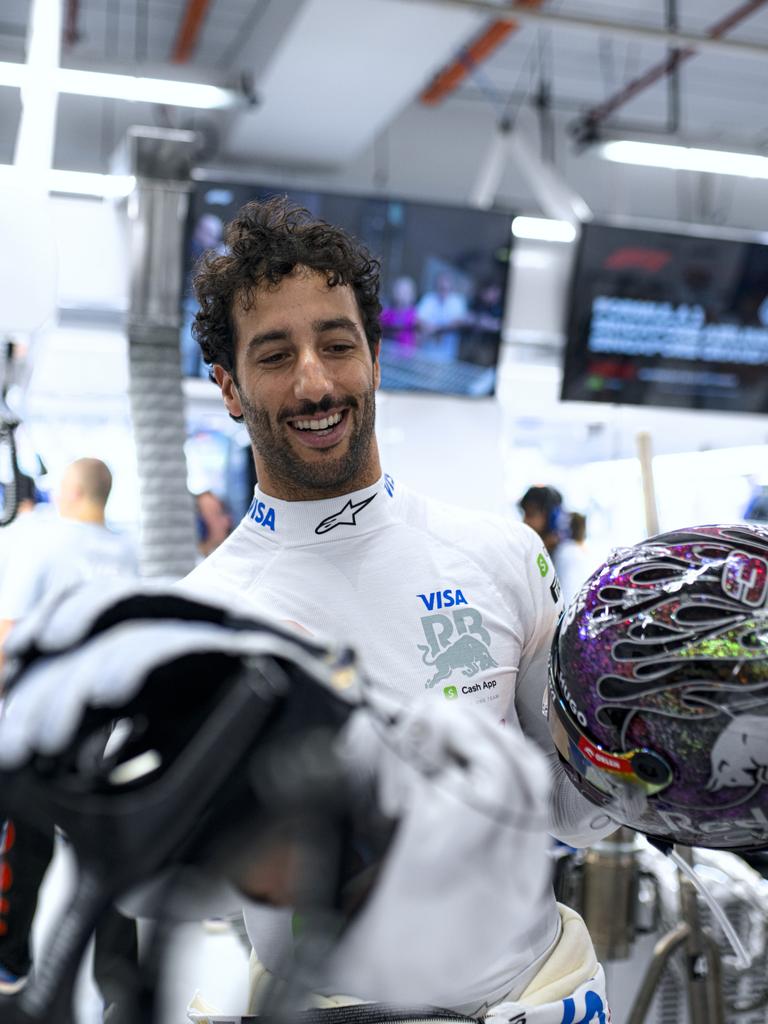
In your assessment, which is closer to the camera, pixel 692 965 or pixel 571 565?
pixel 692 965

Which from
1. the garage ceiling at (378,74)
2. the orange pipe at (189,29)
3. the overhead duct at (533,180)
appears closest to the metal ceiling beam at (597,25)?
the garage ceiling at (378,74)

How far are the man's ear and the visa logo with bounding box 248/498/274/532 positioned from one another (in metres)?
0.13

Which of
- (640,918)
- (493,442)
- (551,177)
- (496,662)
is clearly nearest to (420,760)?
(496,662)

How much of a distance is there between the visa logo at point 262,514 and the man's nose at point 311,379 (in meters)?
0.18

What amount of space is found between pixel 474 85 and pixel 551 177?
3.38 m

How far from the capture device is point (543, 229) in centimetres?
558

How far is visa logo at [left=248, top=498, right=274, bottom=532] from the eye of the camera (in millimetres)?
1373

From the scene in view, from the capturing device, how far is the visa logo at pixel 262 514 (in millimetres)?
1373

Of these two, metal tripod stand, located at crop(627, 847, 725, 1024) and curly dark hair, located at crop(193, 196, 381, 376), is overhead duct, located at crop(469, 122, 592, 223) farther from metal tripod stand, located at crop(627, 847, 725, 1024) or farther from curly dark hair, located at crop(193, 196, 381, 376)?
curly dark hair, located at crop(193, 196, 381, 376)

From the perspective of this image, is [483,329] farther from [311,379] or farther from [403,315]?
[311,379]

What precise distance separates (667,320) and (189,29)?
13.6 ft

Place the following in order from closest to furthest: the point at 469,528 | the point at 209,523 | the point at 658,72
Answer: the point at 469,528
the point at 209,523
the point at 658,72

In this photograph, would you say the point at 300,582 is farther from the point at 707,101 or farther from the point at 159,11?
the point at 707,101

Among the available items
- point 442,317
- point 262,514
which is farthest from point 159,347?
point 262,514
